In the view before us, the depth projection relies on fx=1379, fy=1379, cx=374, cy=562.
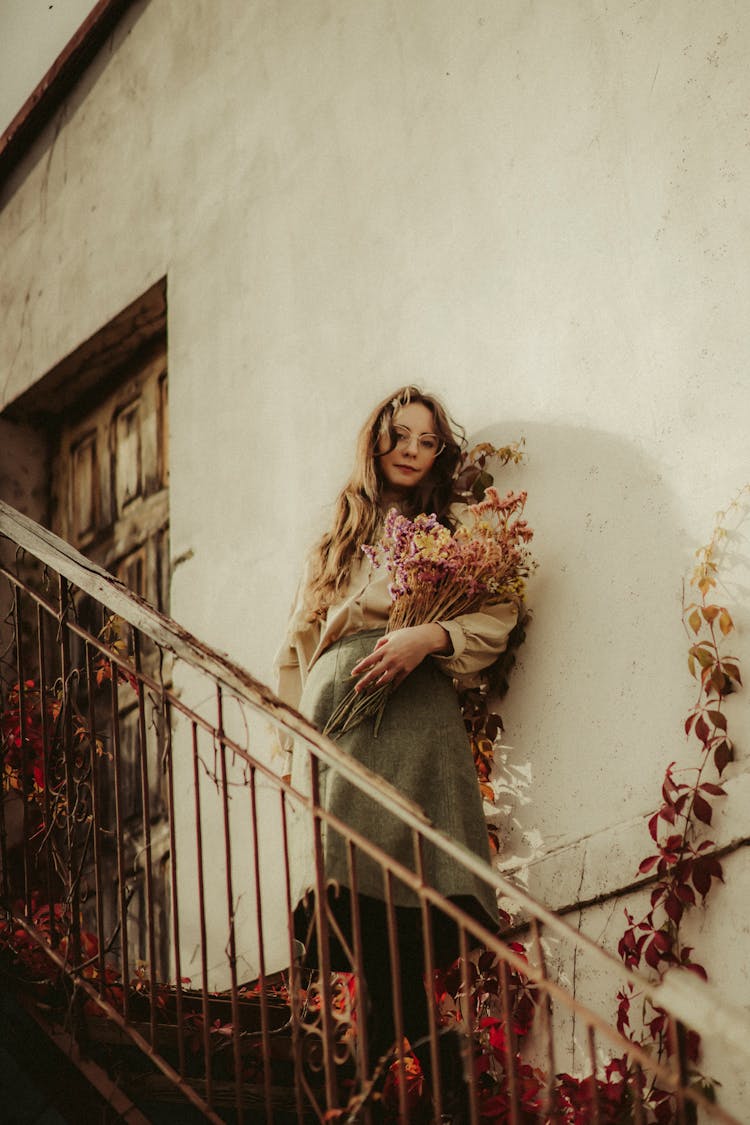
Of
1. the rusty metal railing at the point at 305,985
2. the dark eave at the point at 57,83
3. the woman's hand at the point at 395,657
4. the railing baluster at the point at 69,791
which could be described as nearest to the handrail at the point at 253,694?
the rusty metal railing at the point at 305,985

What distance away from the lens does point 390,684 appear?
3664 millimetres

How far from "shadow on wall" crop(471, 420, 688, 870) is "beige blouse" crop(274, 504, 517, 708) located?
0.20 meters

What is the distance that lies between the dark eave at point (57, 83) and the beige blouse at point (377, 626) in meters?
4.36

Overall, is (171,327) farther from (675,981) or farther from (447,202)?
(675,981)

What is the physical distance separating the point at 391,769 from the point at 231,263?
306 cm

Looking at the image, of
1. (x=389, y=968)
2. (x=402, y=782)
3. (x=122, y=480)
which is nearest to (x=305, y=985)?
(x=389, y=968)

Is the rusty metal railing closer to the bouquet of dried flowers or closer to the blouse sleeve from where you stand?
the bouquet of dried flowers

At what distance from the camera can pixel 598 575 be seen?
4.03 meters

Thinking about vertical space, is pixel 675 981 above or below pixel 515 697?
below

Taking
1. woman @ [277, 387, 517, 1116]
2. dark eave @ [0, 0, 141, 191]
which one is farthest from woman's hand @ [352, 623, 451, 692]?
dark eave @ [0, 0, 141, 191]

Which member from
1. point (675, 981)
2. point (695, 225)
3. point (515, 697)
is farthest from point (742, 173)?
point (675, 981)

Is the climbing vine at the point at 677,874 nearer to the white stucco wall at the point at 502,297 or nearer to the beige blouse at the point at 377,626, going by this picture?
the white stucco wall at the point at 502,297

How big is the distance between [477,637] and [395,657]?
361 mm

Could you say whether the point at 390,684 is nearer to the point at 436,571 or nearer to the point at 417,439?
the point at 436,571
